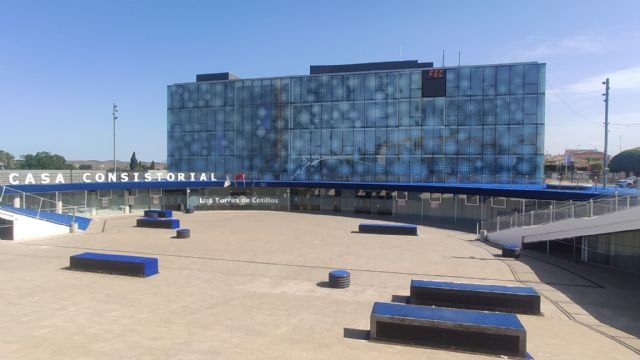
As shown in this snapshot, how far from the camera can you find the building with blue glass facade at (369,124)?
6538 centimetres

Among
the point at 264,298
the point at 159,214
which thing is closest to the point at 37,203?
the point at 159,214

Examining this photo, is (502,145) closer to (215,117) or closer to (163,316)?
(215,117)

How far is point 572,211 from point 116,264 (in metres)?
27.8

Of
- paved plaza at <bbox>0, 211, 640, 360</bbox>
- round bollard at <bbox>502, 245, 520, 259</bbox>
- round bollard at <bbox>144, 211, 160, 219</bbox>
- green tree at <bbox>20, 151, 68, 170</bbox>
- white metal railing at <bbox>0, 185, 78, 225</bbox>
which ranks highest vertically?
green tree at <bbox>20, 151, 68, 170</bbox>

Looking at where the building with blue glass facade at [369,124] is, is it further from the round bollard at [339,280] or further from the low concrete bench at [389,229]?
the round bollard at [339,280]

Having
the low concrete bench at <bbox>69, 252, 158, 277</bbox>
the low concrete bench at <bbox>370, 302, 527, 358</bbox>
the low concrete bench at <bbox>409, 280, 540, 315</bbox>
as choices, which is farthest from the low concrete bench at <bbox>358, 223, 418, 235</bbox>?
the low concrete bench at <bbox>370, 302, 527, 358</bbox>

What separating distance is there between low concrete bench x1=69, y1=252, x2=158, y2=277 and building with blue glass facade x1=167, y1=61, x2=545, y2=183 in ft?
171

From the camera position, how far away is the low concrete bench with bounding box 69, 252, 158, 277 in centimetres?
2259

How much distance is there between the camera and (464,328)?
1354 cm

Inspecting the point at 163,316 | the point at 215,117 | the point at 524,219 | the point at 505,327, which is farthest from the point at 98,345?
the point at 215,117

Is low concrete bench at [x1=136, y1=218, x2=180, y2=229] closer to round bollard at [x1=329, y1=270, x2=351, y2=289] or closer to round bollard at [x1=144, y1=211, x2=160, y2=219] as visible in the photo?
round bollard at [x1=144, y1=211, x2=160, y2=219]

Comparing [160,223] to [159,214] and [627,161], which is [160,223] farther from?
[627,161]

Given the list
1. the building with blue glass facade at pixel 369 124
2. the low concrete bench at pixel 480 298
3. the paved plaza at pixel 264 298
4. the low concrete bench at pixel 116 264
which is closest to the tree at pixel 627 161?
the building with blue glass facade at pixel 369 124

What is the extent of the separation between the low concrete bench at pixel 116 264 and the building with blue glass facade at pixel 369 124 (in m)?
52.0
